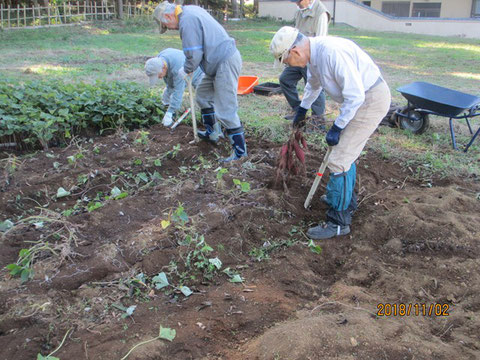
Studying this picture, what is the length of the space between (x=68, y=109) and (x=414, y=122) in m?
4.59

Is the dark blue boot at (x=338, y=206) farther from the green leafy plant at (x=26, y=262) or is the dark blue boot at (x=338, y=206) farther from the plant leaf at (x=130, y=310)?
the green leafy plant at (x=26, y=262)

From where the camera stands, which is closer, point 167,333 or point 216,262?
point 167,333

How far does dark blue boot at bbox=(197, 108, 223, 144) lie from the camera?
5141 millimetres

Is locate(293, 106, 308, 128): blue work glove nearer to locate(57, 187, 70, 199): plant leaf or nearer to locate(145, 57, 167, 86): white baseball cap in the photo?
locate(145, 57, 167, 86): white baseball cap

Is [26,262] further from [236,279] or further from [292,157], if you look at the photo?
[292,157]

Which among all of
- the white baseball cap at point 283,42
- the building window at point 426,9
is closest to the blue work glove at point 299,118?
the white baseball cap at point 283,42

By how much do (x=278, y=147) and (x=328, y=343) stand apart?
320 cm

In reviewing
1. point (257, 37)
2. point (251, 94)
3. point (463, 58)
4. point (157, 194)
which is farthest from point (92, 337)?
point (257, 37)

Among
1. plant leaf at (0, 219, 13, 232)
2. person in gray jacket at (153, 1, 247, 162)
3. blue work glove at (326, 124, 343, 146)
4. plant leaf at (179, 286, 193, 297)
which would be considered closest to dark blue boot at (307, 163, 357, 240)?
blue work glove at (326, 124, 343, 146)

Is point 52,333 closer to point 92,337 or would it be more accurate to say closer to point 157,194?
point 92,337

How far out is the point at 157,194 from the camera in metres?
3.93

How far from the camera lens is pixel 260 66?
10984mm

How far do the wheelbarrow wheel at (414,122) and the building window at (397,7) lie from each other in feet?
85.9

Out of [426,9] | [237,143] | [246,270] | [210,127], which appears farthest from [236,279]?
[426,9]
